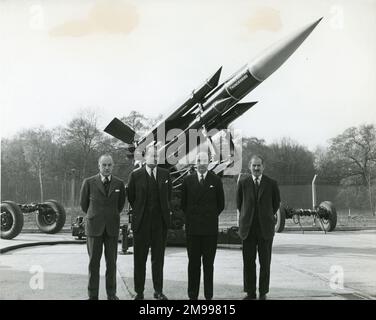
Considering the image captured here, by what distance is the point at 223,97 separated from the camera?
8430 millimetres

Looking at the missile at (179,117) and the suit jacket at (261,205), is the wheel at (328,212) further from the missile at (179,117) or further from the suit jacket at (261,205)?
the suit jacket at (261,205)

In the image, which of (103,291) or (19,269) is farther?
(19,269)

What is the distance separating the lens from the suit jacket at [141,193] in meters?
4.53

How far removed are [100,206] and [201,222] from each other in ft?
3.30

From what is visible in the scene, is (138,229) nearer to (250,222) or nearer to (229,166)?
(250,222)

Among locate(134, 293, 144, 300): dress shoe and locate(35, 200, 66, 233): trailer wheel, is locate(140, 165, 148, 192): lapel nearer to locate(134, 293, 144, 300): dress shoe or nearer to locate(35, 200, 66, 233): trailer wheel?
locate(134, 293, 144, 300): dress shoe

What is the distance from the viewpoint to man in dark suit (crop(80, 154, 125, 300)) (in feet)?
14.3

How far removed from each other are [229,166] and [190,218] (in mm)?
4605

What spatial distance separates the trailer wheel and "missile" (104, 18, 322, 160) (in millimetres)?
3772

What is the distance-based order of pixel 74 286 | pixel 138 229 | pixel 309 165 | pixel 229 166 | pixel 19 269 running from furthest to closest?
pixel 309 165 < pixel 229 166 < pixel 19 269 < pixel 74 286 < pixel 138 229

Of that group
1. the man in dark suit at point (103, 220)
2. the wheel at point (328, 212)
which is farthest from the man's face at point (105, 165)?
the wheel at point (328, 212)

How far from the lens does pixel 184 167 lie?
9461 mm

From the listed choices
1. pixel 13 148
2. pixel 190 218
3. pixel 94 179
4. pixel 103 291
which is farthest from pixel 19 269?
pixel 13 148

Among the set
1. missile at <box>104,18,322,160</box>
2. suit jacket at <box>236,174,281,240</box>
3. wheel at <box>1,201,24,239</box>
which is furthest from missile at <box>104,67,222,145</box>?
suit jacket at <box>236,174,281,240</box>
